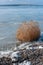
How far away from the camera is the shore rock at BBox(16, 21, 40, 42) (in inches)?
570

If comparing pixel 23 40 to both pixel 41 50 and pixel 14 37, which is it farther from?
pixel 41 50

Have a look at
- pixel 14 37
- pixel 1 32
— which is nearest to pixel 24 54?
pixel 14 37

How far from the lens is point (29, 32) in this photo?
570 inches

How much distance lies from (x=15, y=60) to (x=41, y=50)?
1114 mm

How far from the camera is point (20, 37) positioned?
14.9 m

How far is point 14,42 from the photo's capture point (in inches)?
575

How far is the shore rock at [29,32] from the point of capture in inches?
570

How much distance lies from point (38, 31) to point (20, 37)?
113 centimetres

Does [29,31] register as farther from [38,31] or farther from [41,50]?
[41,50]

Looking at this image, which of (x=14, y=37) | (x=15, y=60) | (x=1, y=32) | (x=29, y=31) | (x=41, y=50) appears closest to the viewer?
(x=15, y=60)

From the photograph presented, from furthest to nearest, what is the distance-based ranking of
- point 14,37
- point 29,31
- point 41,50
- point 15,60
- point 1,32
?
point 1,32 < point 14,37 < point 29,31 < point 41,50 < point 15,60

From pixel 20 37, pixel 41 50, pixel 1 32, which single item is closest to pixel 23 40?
pixel 20 37

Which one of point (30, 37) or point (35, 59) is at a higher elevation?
point (35, 59)

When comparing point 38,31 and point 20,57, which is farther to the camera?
point 38,31
